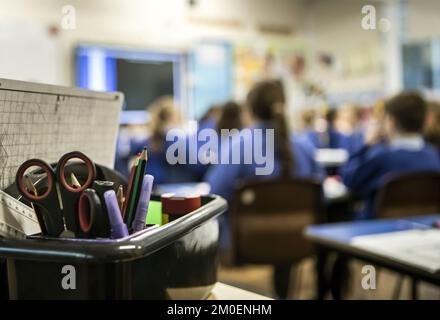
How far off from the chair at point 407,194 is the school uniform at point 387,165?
144 millimetres

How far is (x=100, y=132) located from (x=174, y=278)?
0.25 m

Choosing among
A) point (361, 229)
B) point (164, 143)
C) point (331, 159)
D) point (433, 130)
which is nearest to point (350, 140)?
point (331, 159)

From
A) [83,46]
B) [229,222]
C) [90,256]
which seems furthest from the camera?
[83,46]

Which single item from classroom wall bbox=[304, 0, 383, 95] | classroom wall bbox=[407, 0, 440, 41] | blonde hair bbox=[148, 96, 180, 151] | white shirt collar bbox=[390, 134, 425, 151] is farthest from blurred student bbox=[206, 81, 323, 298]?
classroom wall bbox=[304, 0, 383, 95]

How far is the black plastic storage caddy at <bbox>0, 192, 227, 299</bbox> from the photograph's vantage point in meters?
0.44

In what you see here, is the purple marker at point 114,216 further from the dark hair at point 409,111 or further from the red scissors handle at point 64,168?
the dark hair at point 409,111

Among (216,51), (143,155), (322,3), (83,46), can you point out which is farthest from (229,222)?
(322,3)

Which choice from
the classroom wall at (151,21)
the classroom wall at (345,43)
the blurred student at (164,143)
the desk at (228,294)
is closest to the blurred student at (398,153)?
the blurred student at (164,143)

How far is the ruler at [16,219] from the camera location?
49 centimetres

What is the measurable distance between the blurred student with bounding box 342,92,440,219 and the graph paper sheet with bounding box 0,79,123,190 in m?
1.65

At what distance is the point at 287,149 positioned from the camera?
6.77 ft

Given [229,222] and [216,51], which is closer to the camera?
[229,222]

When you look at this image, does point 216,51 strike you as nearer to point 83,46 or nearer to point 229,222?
point 83,46
